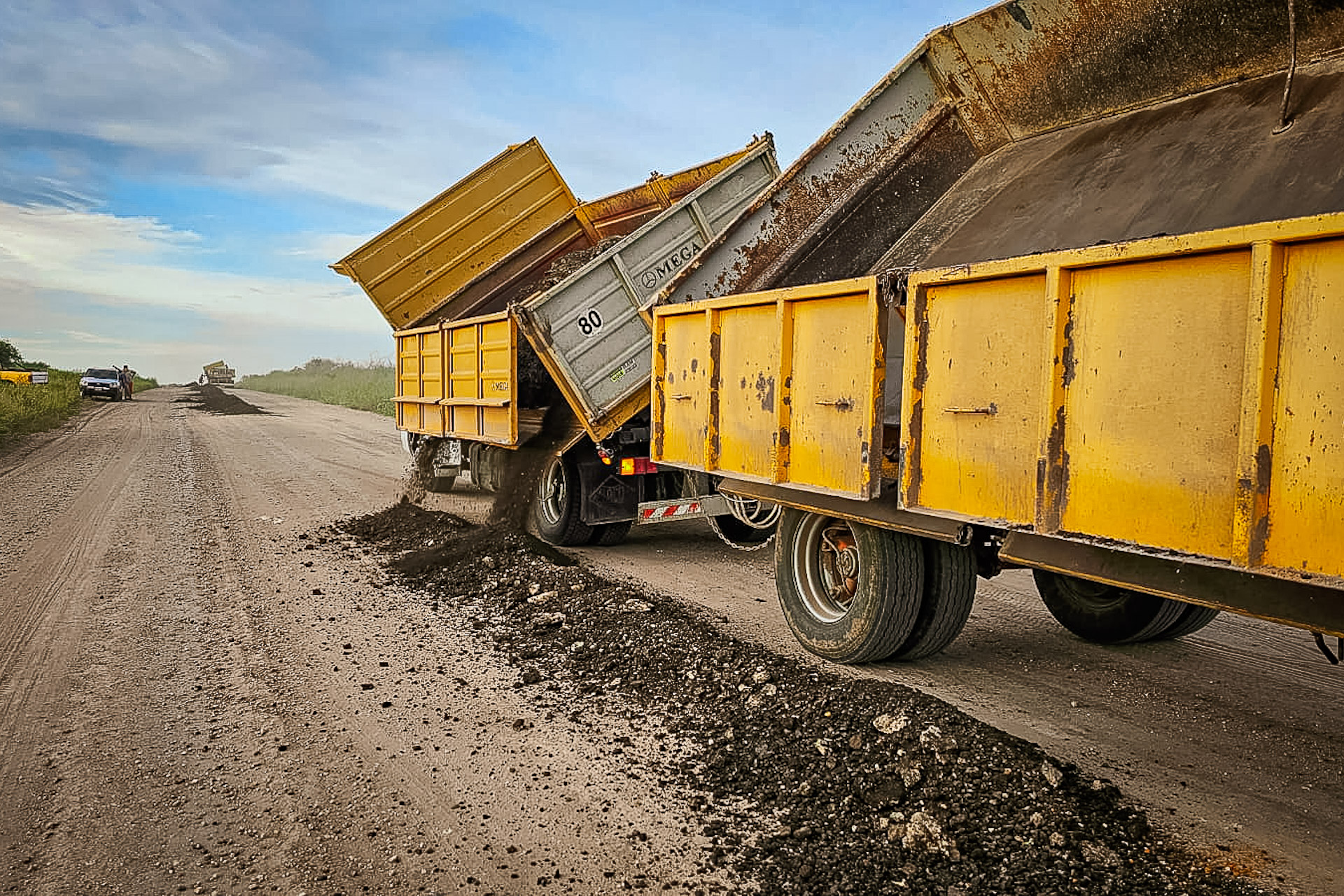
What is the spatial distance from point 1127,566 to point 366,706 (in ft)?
10.5

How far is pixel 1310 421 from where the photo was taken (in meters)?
2.28

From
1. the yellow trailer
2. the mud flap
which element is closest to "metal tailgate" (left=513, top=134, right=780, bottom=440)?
the mud flap

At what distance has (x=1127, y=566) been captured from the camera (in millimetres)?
2875

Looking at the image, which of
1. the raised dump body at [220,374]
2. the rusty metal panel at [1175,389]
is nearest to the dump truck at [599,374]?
the rusty metal panel at [1175,389]

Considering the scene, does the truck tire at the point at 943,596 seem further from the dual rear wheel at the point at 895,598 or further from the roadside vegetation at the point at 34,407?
the roadside vegetation at the point at 34,407

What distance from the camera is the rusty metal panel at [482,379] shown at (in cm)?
741

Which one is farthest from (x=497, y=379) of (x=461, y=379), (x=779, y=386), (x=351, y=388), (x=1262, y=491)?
(x=351, y=388)

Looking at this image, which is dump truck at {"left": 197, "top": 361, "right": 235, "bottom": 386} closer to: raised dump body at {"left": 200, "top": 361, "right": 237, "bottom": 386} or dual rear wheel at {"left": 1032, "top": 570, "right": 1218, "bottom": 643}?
raised dump body at {"left": 200, "top": 361, "right": 237, "bottom": 386}

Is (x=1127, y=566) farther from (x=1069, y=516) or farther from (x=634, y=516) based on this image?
(x=634, y=516)

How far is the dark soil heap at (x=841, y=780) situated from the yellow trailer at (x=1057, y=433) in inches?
23.6

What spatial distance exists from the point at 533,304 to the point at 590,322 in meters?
0.47

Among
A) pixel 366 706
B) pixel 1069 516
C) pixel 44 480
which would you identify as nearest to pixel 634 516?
pixel 366 706

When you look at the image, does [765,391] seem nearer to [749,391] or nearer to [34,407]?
[749,391]

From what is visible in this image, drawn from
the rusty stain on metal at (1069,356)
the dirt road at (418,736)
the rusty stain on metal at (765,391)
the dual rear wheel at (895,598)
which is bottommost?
the dirt road at (418,736)
